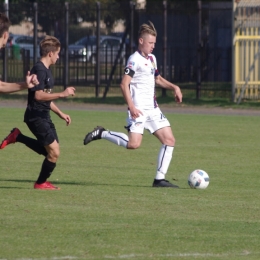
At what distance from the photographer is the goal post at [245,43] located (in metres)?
23.7

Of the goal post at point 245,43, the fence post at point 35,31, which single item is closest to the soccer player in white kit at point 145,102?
the goal post at point 245,43

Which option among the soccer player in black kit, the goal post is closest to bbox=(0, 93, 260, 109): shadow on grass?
the goal post

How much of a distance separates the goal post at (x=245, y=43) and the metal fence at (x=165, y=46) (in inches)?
47.3

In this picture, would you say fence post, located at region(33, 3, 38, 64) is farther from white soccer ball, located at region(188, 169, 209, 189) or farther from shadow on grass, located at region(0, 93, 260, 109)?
white soccer ball, located at region(188, 169, 209, 189)

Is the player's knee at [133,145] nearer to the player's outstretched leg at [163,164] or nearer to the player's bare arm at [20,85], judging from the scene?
the player's outstretched leg at [163,164]

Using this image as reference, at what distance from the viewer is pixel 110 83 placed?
86.0ft

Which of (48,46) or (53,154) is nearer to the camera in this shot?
(48,46)

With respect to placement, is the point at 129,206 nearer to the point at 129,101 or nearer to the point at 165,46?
the point at 129,101

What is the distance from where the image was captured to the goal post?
77.6 ft

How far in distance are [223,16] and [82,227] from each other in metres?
20.9

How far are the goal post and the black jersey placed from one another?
50.7 ft

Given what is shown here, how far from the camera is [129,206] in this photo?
8039mm

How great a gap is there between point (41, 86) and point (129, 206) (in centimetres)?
174

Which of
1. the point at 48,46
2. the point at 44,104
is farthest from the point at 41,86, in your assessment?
the point at 48,46
